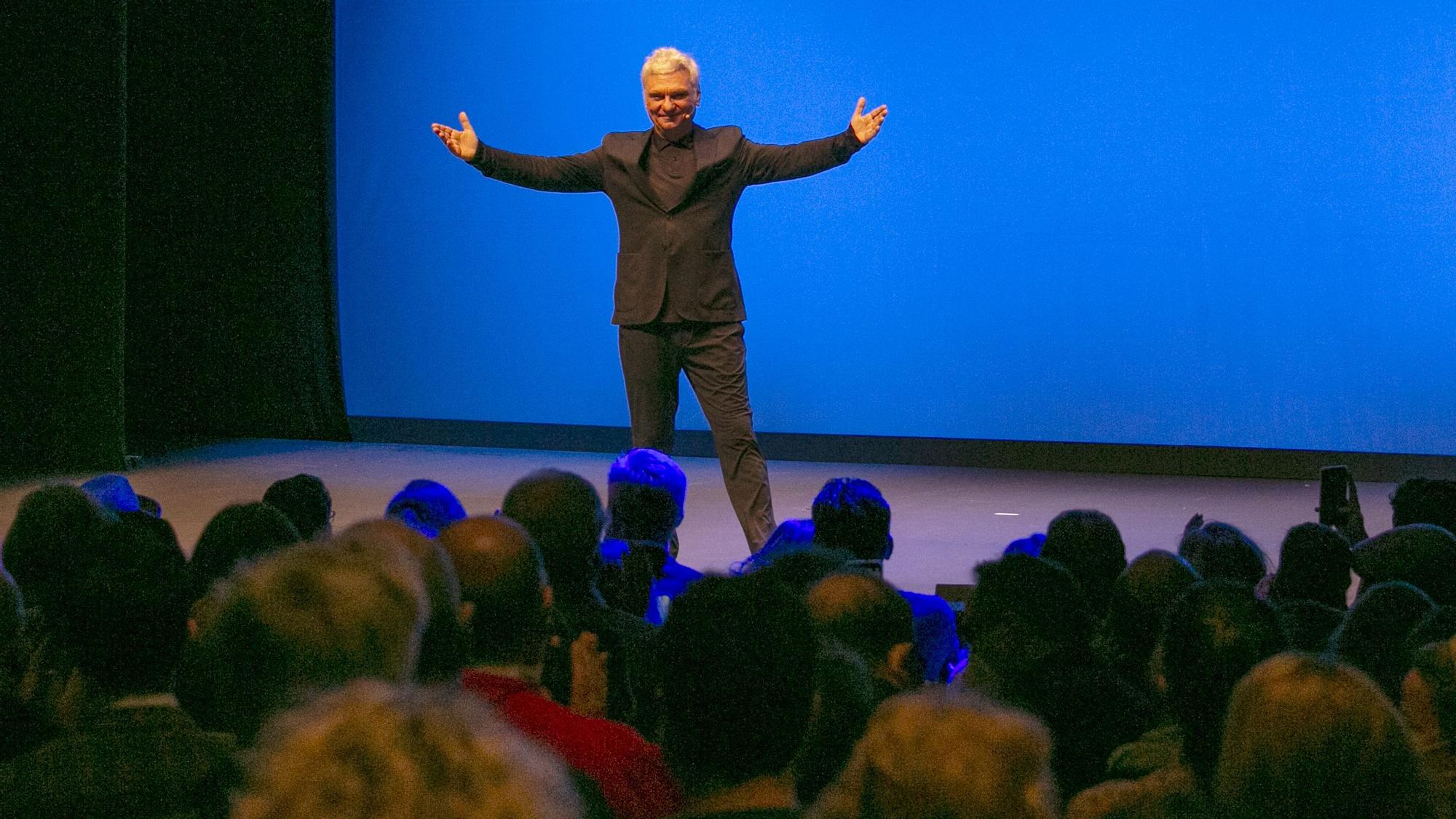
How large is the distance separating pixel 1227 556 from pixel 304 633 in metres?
1.83

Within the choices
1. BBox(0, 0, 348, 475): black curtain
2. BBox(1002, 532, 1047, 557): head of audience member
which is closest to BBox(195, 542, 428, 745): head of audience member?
BBox(1002, 532, 1047, 557): head of audience member

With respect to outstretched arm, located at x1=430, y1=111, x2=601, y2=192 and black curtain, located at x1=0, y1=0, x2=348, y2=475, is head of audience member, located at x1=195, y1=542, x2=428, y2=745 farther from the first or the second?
black curtain, located at x1=0, y1=0, x2=348, y2=475

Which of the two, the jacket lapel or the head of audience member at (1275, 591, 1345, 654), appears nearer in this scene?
the head of audience member at (1275, 591, 1345, 654)

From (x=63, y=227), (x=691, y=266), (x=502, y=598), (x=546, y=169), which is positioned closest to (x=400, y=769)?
(x=502, y=598)

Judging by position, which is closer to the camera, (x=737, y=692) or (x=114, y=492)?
(x=737, y=692)

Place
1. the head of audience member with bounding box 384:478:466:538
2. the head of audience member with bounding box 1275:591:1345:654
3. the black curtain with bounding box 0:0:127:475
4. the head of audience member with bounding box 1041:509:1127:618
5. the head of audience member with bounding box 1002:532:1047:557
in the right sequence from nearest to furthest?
the head of audience member with bounding box 1275:591:1345:654, the head of audience member with bounding box 1041:509:1127:618, the head of audience member with bounding box 1002:532:1047:557, the head of audience member with bounding box 384:478:466:538, the black curtain with bounding box 0:0:127:475

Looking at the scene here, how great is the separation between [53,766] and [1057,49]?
19.9 feet

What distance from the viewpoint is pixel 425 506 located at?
3.05 meters

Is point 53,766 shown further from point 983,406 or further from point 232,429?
point 232,429

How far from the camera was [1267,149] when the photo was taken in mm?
6441

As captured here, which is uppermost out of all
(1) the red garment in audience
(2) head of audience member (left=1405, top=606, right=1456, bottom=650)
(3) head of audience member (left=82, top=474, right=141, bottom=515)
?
(3) head of audience member (left=82, top=474, right=141, bottom=515)

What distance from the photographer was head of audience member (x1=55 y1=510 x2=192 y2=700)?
73.5 inches

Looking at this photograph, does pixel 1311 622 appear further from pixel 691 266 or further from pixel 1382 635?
pixel 691 266

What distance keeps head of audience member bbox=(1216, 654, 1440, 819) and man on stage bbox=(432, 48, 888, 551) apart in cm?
296
